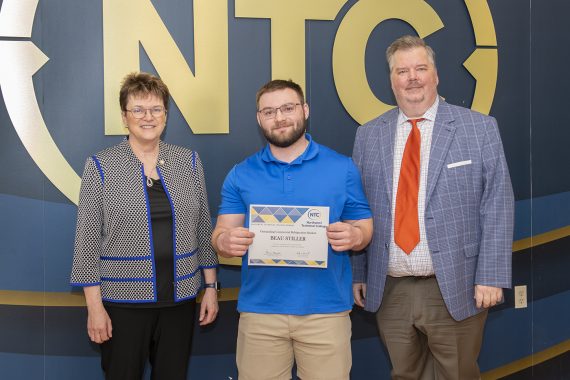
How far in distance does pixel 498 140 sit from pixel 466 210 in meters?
0.33

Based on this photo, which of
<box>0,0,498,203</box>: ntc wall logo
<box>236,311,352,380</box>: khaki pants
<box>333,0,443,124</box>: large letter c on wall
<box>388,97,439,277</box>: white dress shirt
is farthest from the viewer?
<box>333,0,443,124</box>: large letter c on wall

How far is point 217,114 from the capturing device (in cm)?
333

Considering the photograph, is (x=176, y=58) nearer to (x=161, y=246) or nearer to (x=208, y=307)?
(x=161, y=246)

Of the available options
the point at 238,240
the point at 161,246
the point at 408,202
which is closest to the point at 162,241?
the point at 161,246

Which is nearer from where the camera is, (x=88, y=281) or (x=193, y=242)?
(x=88, y=281)

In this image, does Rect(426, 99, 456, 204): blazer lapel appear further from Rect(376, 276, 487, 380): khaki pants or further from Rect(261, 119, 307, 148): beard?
Rect(261, 119, 307, 148): beard

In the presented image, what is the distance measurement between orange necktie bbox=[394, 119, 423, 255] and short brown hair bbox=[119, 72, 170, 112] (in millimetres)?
1112

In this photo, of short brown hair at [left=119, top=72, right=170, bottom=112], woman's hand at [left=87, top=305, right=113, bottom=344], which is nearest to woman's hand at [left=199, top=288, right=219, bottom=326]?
woman's hand at [left=87, top=305, right=113, bottom=344]

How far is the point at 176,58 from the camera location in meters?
3.26

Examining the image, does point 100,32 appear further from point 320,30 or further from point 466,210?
point 466,210

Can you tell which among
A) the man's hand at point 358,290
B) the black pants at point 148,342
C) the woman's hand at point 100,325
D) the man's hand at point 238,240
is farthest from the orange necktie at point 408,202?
the woman's hand at point 100,325

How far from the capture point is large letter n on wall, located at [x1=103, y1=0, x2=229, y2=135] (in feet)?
10.5

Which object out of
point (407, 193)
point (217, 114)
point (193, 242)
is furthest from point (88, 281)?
point (407, 193)

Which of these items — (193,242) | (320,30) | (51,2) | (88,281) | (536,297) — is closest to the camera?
(88,281)
